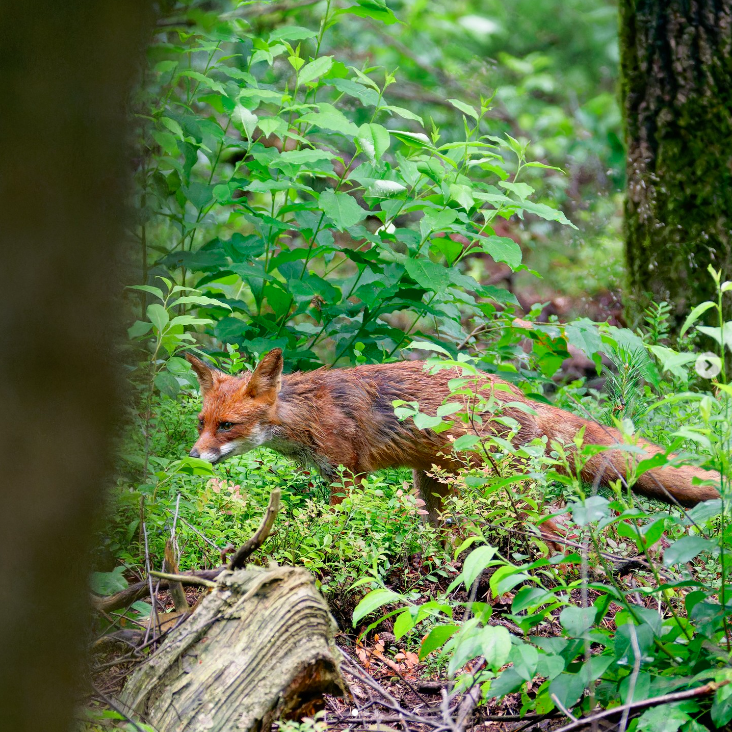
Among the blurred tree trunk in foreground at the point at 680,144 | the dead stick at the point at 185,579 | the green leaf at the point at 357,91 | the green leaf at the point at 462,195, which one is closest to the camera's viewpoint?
the dead stick at the point at 185,579

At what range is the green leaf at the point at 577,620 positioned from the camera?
2.59m

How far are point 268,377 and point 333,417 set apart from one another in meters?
0.53

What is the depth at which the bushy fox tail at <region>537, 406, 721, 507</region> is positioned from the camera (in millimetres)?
4305

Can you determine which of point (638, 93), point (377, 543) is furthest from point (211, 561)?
point (638, 93)

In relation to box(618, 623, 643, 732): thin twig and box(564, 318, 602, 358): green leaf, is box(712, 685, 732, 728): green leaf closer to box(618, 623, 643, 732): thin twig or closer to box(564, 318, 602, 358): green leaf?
box(618, 623, 643, 732): thin twig

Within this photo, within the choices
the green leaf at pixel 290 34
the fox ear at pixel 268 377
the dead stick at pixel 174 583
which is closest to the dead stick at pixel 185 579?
the dead stick at pixel 174 583

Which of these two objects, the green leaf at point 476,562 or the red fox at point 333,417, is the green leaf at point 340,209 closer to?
the red fox at point 333,417

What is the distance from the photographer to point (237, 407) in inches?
209

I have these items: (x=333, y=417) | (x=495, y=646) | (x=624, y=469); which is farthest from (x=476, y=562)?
(x=333, y=417)

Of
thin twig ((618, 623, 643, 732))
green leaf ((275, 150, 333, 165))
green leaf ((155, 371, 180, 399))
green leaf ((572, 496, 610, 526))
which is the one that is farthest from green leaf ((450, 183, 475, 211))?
thin twig ((618, 623, 643, 732))

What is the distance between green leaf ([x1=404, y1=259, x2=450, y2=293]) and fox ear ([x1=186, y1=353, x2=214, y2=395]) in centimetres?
153

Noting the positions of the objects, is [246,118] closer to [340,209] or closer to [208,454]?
[340,209]

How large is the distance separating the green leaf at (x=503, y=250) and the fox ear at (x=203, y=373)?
6.64 feet

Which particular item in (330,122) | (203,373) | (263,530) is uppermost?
(330,122)
